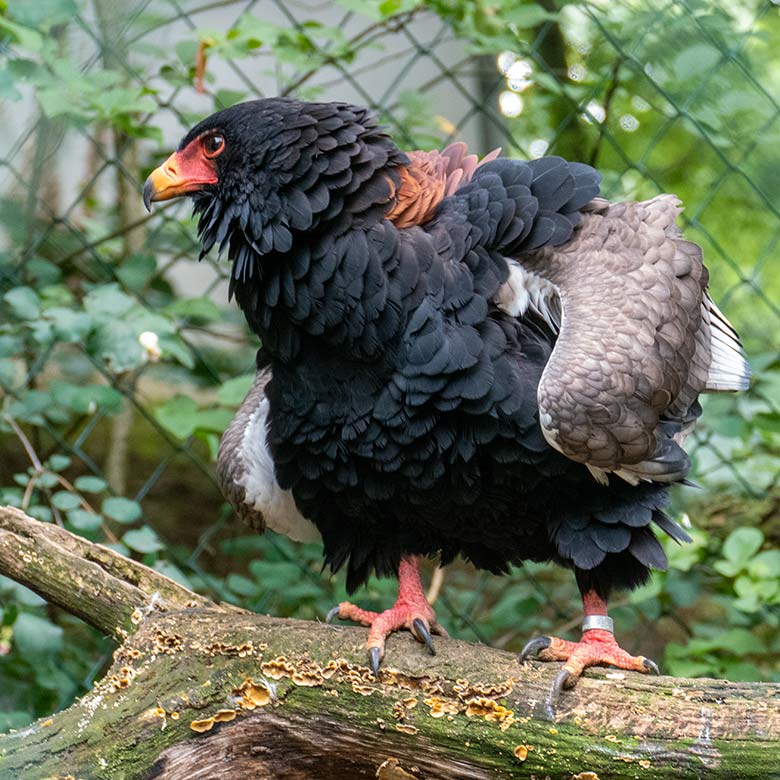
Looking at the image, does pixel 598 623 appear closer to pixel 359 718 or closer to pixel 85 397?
pixel 359 718

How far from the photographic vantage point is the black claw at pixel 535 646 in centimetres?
218

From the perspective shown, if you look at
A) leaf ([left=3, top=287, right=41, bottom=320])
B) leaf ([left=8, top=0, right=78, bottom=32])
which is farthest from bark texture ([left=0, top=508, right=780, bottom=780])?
leaf ([left=8, top=0, right=78, bottom=32])

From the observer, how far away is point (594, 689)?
2.01m

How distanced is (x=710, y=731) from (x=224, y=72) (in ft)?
13.9

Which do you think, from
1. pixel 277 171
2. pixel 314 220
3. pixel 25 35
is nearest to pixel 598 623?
pixel 314 220

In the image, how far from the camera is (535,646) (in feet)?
7.22

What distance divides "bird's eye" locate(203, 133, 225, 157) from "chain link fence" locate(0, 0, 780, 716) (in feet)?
2.74

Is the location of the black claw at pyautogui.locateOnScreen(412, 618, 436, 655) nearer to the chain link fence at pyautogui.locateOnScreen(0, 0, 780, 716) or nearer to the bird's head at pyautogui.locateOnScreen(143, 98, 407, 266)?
the bird's head at pyautogui.locateOnScreen(143, 98, 407, 266)

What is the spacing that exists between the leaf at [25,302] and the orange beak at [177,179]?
84 centimetres

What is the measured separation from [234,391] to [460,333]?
128 cm

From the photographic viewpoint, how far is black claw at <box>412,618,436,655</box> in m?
2.22

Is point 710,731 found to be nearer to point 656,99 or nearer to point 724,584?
point 724,584

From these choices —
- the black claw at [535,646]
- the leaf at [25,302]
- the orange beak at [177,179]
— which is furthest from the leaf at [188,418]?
the black claw at [535,646]

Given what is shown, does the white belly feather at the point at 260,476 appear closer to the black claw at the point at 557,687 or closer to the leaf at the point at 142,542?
the leaf at the point at 142,542
